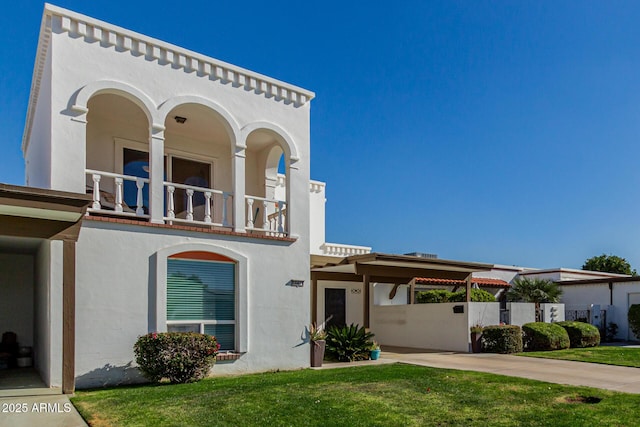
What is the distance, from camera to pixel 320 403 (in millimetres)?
8539

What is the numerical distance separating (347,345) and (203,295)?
489 centimetres

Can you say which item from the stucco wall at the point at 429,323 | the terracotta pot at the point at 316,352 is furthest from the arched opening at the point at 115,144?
the stucco wall at the point at 429,323

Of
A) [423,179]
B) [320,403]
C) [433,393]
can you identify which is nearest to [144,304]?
[320,403]

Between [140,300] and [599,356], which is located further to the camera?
[599,356]

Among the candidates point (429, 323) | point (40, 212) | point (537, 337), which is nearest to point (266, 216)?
point (40, 212)

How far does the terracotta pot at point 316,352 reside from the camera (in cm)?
1334

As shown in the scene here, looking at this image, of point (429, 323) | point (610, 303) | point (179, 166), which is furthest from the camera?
point (610, 303)

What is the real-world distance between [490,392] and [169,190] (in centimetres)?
800

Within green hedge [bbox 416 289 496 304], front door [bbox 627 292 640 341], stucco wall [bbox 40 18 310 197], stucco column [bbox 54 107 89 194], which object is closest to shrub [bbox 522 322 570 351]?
green hedge [bbox 416 289 496 304]

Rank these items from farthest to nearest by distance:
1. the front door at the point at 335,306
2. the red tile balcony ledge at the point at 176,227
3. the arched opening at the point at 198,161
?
the front door at the point at 335,306, the arched opening at the point at 198,161, the red tile balcony ledge at the point at 176,227

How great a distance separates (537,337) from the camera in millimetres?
17938

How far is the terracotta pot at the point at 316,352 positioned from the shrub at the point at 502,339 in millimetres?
6836

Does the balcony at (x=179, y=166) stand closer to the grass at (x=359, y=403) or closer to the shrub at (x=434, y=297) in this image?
the grass at (x=359, y=403)

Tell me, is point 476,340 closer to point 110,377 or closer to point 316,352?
point 316,352
